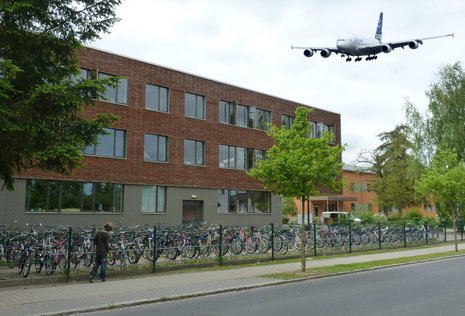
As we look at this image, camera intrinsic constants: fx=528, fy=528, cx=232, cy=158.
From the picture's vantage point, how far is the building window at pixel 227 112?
1329 inches

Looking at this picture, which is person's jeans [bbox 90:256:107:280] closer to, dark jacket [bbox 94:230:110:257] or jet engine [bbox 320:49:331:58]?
dark jacket [bbox 94:230:110:257]

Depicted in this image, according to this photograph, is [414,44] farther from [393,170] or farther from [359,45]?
[393,170]

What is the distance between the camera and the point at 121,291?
12031 mm

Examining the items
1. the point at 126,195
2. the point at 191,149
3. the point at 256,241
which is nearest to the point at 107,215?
the point at 126,195

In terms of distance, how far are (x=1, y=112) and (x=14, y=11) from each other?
8.56 ft

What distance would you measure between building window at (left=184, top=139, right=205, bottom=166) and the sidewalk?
612 inches

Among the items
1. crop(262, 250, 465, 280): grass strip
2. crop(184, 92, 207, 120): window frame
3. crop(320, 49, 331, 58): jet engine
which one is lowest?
crop(262, 250, 465, 280): grass strip

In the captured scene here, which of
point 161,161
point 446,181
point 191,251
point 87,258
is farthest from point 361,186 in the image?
point 87,258

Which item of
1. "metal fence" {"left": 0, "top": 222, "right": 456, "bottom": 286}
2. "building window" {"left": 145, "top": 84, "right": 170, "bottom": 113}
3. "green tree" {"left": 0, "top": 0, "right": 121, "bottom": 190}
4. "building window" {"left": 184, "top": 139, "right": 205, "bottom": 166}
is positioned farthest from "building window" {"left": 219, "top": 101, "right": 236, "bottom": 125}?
"green tree" {"left": 0, "top": 0, "right": 121, "bottom": 190}

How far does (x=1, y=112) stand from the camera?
1146 cm

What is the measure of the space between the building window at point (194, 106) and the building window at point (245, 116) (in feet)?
10.9

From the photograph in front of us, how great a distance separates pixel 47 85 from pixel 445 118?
39.2 metres

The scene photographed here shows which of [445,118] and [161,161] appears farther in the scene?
[445,118]

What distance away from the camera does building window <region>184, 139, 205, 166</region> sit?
1231 inches
